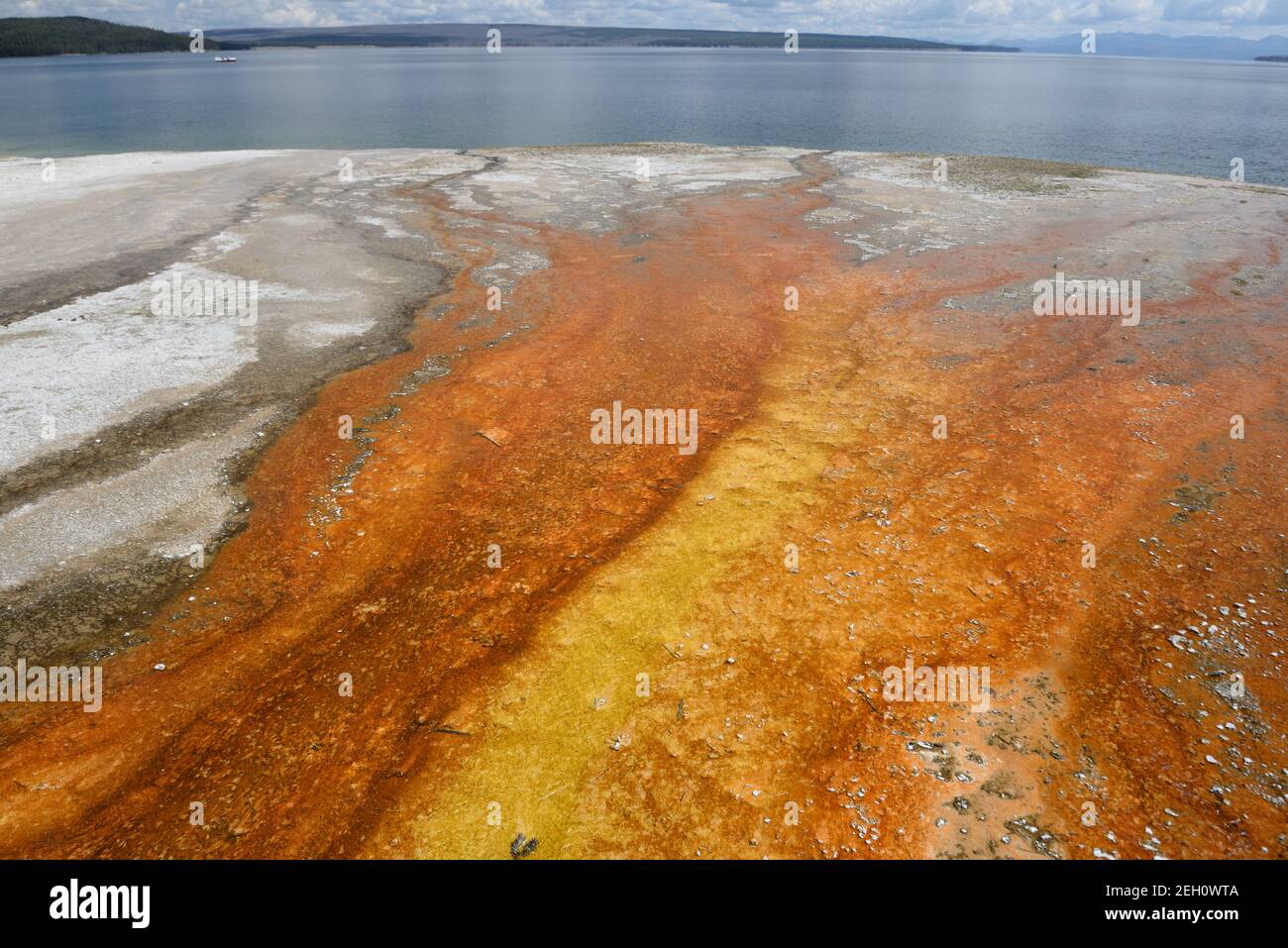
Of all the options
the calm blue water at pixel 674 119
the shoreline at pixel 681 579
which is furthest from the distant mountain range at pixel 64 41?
the shoreline at pixel 681 579

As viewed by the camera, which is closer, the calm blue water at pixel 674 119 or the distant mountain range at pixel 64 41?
the calm blue water at pixel 674 119

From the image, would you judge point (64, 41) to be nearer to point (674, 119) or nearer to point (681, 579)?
point (674, 119)

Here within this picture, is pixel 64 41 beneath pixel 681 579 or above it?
above

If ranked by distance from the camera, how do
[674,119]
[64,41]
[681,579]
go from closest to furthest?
[681,579] < [674,119] < [64,41]

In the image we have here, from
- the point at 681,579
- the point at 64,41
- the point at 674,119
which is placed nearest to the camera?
the point at 681,579

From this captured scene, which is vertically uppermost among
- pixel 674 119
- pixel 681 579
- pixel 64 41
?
pixel 64 41

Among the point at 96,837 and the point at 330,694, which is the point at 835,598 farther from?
the point at 96,837

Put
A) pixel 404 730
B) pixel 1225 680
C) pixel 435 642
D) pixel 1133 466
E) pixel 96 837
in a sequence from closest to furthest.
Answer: pixel 96 837 < pixel 404 730 < pixel 1225 680 < pixel 435 642 < pixel 1133 466

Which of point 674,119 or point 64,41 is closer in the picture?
point 674,119

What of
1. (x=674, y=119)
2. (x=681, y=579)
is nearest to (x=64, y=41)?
(x=674, y=119)

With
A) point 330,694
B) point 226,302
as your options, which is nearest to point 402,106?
point 226,302

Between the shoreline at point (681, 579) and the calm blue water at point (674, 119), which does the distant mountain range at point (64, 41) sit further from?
the shoreline at point (681, 579)
